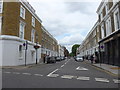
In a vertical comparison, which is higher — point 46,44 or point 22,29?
point 22,29

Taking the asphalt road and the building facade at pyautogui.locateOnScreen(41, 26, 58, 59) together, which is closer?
the asphalt road

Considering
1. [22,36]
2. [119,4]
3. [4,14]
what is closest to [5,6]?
[4,14]

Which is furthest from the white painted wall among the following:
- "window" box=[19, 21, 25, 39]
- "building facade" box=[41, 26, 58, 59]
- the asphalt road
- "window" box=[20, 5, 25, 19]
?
"building facade" box=[41, 26, 58, 59]

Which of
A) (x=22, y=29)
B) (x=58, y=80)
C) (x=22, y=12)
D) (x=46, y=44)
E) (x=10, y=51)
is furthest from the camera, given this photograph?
(x=46, y=44)

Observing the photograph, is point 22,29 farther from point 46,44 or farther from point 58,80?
point 46,44

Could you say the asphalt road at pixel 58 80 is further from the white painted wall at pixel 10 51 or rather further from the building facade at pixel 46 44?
the building facade at pixel 46 44

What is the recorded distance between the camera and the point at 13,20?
22047 millimetres

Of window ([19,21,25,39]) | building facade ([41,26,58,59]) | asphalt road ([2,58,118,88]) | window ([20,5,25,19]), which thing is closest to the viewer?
asphalt road ([2,58,118,88])

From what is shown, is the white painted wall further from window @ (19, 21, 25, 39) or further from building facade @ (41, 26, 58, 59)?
building facade @ (41, 26, 58, 59)

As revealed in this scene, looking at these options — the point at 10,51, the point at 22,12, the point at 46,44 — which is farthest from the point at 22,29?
the point at 46,44

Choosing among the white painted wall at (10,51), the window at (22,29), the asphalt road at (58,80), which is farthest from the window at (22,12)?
the asphalt road at (58,80)

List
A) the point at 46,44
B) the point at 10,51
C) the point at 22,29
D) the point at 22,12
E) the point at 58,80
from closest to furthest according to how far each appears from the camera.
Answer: the point at 58,80 < the point at 10,51 < the point at 22,29 < the point at 22,12 < the point at 46,44

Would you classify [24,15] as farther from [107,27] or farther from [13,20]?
[107,27]

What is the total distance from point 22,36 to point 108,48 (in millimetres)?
15258
